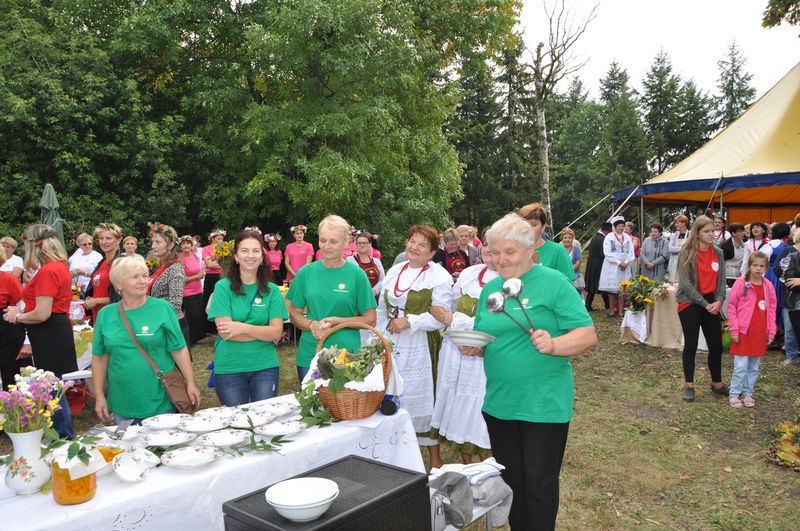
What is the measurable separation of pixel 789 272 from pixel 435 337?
194 inches

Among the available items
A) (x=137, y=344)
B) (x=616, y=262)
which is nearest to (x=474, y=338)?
(x=137, y=344)

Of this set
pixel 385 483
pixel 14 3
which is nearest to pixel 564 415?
pixel 385 483

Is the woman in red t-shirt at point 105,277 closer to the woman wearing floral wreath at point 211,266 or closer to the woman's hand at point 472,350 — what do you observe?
the woman wearing floral wreath at point 211,266

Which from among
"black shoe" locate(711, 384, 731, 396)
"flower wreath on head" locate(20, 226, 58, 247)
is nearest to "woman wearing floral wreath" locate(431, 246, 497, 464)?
"flower wreath on head" locate(20, 226, 58, 247)

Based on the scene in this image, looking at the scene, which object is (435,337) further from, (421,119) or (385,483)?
(421,119)

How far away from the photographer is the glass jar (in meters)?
1.91

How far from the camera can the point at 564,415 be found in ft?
8.28

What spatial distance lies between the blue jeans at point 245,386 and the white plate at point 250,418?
0.63 m

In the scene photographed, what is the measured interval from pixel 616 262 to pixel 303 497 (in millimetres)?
10536

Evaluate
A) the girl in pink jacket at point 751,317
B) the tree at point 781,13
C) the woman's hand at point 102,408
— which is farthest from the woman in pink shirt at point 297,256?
the tree at point 781,13

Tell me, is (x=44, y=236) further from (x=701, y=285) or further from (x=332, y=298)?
(x=701, y=285)

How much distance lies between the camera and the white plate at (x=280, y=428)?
255cm

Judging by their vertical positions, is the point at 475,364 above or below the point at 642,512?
above

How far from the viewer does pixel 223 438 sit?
2.45m
